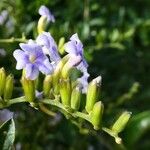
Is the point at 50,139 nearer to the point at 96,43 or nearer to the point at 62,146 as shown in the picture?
the point at 62,146

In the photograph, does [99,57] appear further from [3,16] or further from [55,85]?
[55,85]

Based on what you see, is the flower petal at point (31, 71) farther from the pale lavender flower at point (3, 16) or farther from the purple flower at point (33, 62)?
the pale lavender flower at point (3, 16)

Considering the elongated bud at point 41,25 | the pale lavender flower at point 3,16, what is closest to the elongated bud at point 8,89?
the elongated bud at point 41,25

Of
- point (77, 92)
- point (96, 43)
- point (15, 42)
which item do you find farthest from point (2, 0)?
point (96, 43)

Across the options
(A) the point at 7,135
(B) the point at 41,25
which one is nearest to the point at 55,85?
(A) the point at 7,135

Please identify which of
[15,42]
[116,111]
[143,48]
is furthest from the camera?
[143,48]

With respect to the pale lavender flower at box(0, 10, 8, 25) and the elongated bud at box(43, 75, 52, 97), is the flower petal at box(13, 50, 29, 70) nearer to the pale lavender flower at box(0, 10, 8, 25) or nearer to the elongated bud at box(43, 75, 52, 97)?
the elongated bud at box(43, 75, 52, 97)
